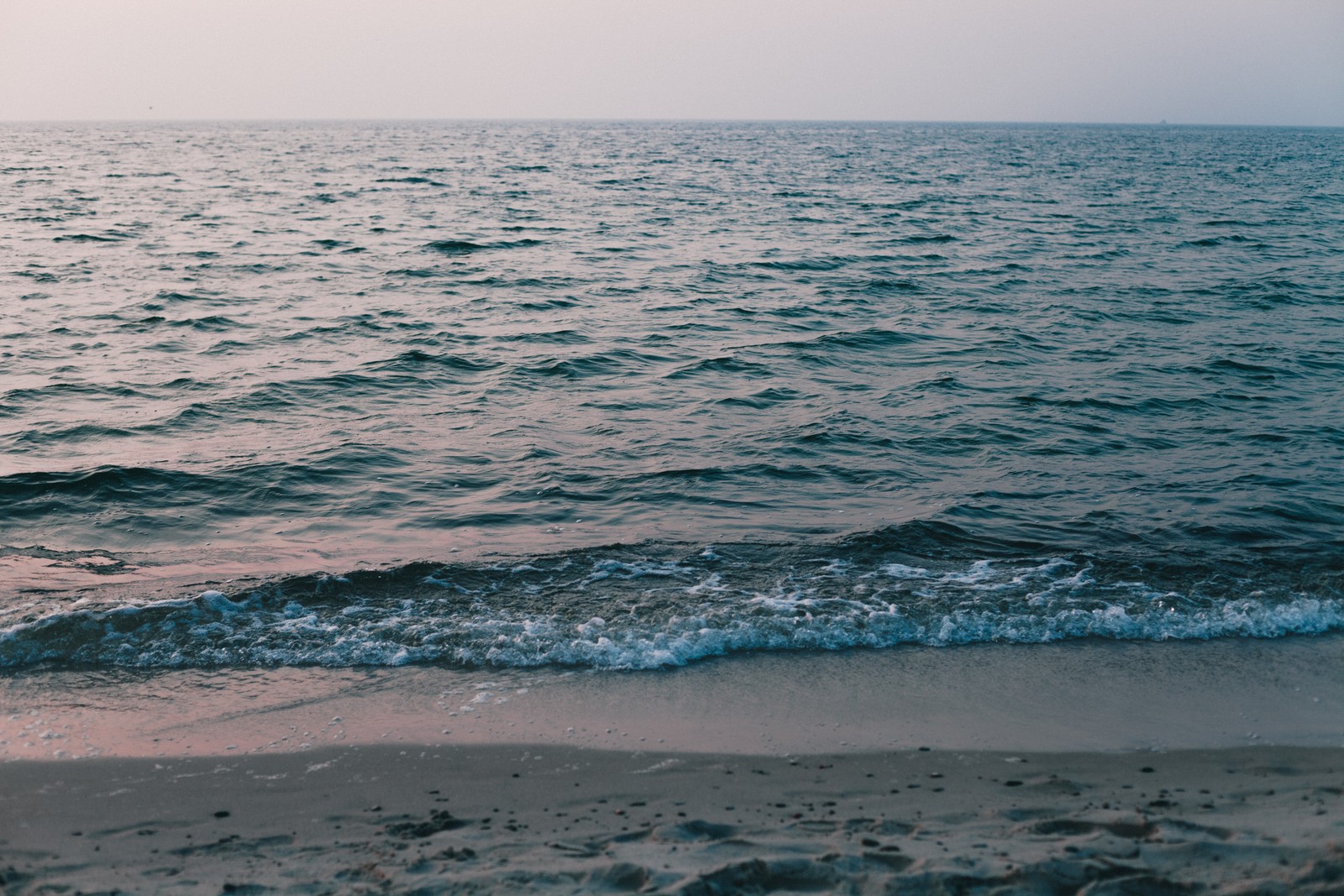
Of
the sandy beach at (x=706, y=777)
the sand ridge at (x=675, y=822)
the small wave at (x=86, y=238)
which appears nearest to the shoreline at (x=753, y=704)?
the sandy beach at (x=706, y=777)

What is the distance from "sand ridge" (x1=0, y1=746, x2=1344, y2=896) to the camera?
4.01 metres

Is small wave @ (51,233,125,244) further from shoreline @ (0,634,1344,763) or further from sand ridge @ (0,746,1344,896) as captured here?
sand ridge @ (0,746,1344,896)

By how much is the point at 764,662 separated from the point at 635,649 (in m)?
0.92

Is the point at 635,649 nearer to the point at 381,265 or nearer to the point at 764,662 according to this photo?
the point at 764,662

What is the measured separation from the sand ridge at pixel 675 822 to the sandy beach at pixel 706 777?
16 millimetres

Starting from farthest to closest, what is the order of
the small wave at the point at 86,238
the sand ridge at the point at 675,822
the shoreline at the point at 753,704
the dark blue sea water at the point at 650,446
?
the small wave at the point at 86,238 → the dark blue sea water at the point at 650,446 → the shoreline at the point at 753,704 → the sand ridge at the point at 675,822

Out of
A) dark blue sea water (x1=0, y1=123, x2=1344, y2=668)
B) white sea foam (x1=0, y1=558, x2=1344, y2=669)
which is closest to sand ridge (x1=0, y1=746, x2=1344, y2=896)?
white sea foam (x1=0, y1=558, x2=1344, y2=669)

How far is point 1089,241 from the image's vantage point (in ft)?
92.8

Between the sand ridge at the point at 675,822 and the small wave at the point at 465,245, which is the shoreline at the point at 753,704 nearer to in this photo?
the sand ridge at the point at 675,822

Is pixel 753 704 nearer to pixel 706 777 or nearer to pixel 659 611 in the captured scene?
pixel 706 777

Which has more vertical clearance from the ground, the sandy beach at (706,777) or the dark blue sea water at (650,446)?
the dark blue sea water at (650,446)

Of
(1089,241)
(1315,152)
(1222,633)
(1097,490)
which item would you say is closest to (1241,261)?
(1089,241)

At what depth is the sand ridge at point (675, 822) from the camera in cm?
401

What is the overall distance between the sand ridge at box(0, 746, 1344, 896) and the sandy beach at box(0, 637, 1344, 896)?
0.05 ft
